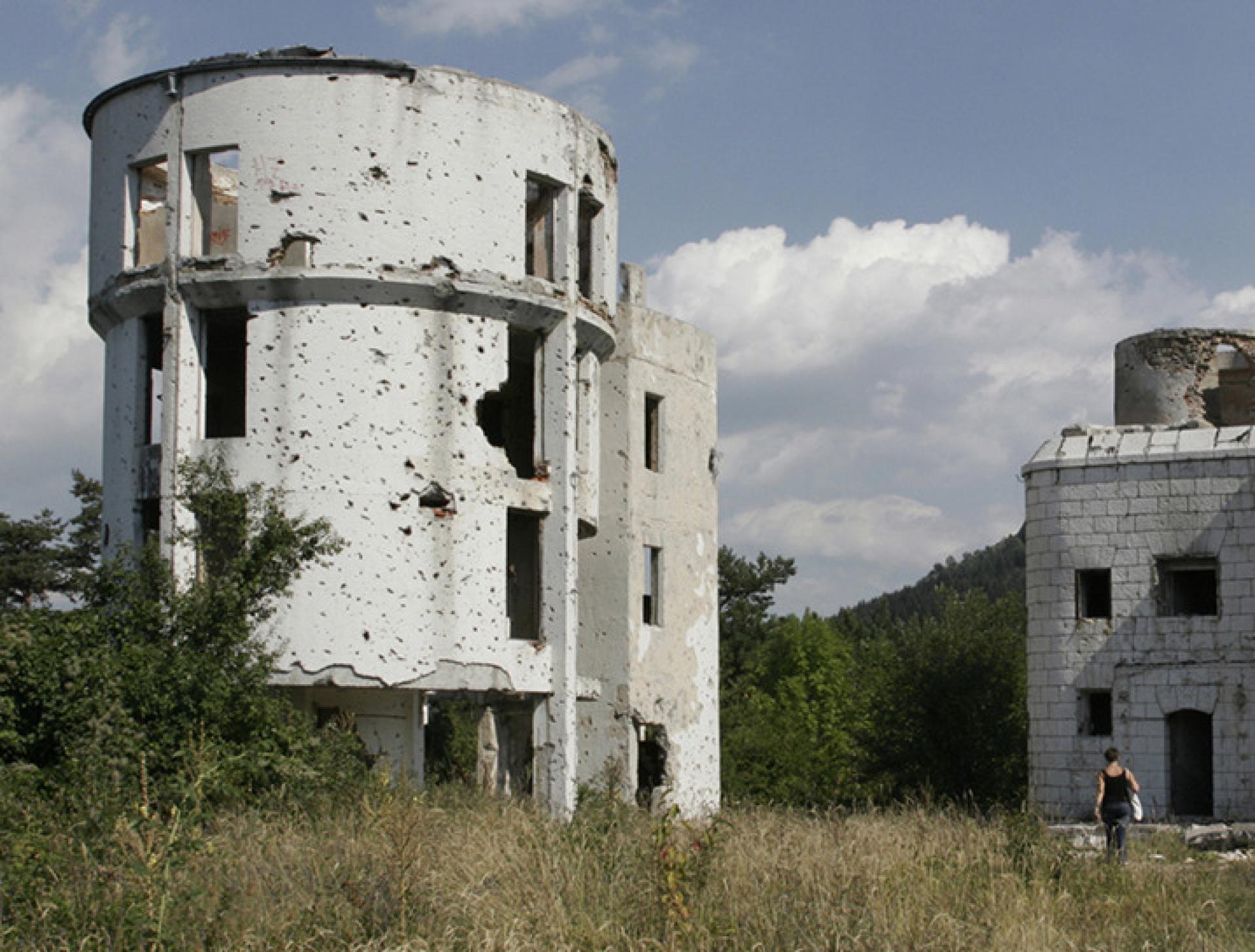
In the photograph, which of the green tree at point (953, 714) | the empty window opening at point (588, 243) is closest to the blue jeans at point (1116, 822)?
the empty window opening at point (588, 243)

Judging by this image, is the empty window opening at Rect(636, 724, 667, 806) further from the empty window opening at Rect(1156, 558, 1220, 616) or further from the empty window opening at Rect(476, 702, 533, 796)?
the empty window opening at Rect(1156, 558, 1220, 616)

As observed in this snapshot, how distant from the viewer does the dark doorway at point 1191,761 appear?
2600 cm

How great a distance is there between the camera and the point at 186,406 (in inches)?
744

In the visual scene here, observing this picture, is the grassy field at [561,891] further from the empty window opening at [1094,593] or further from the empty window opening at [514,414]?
the empty window opening at [1094,593]

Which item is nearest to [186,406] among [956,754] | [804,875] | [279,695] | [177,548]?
[177,548]

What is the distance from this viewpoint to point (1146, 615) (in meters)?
26.0

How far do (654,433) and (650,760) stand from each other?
4895 mm

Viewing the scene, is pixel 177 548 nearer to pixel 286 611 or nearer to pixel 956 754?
pixel 286 611

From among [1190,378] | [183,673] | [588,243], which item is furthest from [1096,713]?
[183,673]

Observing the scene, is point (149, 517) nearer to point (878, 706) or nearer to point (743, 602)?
point (878, 706)

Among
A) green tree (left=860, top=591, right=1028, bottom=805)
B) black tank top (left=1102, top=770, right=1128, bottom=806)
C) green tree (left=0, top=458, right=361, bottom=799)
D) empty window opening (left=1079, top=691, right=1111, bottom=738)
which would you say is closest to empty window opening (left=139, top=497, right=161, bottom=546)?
green tree (left=0, top=458, right=361, bottom=799)

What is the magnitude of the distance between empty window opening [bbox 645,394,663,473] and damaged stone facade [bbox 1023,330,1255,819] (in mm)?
6584

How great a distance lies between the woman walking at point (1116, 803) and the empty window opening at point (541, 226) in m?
8.72

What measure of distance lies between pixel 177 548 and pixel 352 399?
8.36 ft
